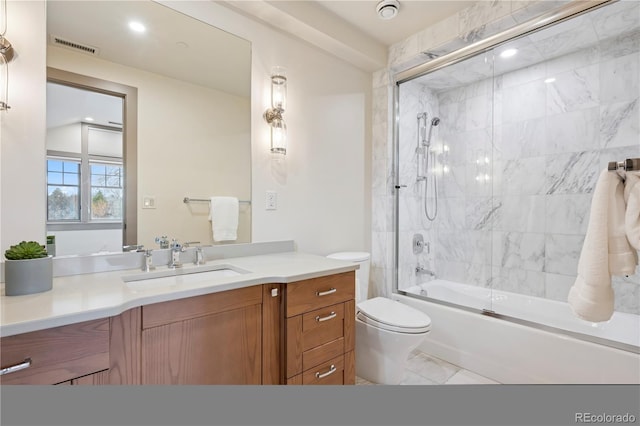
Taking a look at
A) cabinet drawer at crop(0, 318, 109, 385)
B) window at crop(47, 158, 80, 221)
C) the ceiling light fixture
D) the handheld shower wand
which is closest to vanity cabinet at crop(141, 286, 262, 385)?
cabinet drawer at crop(0, 318, 109, 385)

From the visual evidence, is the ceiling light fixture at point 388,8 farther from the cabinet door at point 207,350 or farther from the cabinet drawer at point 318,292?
the cabinet door at point 207,350

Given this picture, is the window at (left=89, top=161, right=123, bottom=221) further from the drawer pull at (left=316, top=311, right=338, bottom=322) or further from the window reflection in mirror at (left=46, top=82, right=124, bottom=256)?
the drawer pull at (left=316, top=311, right=338, bottom=322)

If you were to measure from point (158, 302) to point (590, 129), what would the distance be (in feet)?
9.74

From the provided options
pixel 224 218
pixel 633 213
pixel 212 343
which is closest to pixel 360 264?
pixel 224 218

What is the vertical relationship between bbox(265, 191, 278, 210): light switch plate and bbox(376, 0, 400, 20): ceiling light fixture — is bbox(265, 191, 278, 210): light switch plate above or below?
below

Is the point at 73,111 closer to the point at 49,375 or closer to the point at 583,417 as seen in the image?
the point at 49,375

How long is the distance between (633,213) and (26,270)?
75.6 inches

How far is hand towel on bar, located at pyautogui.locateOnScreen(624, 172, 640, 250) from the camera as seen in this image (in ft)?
2.99

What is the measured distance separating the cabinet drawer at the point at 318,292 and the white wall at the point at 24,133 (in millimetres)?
1062

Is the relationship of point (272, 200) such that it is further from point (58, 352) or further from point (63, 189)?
point (58, 352)

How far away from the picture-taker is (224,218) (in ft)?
5.86

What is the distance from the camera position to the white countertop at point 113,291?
2.75 feet

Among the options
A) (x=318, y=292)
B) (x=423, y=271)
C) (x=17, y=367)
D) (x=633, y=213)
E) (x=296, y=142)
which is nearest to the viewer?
(x=17, y=367)

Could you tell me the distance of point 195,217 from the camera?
168 centimetres
